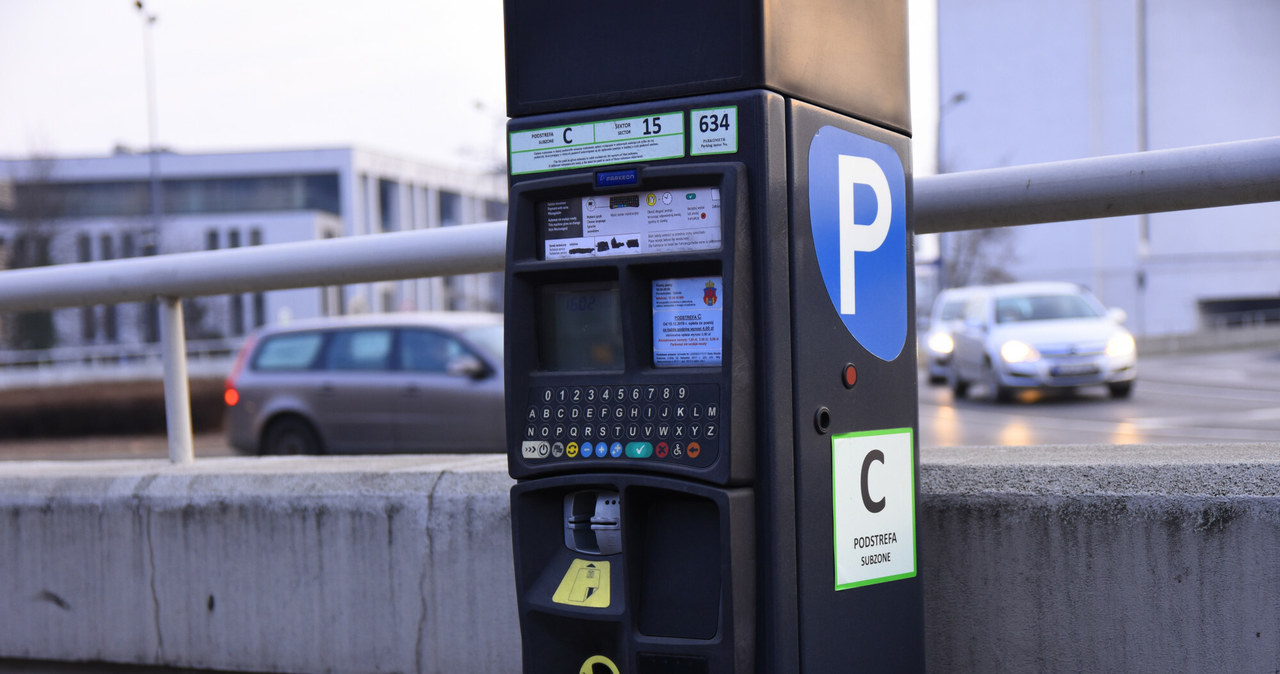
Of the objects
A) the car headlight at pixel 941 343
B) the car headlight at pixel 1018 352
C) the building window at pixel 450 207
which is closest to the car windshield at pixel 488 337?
the car headlight at pixel 1018 352

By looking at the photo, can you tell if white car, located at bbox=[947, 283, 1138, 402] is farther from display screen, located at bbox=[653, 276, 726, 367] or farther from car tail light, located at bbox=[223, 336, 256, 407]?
display screen, located at bbox=[653, 276, 726, 367]

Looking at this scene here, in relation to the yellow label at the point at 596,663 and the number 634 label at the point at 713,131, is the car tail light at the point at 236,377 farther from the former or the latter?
the number 634 label at the point at 713,131

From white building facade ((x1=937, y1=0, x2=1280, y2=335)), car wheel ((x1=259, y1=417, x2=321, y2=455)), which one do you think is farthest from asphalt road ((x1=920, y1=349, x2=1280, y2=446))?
white building facade ((x1=937, y1=0, x2=1280, y2=335))

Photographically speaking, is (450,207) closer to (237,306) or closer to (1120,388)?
(237,306)

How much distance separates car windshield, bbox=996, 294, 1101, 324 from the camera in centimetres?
1529

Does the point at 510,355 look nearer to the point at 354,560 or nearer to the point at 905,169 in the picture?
the point at 905,169

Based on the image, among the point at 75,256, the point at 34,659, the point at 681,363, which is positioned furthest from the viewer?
the point at 75,256

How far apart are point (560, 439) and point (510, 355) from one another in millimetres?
197

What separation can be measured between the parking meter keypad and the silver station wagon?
25.2 ft

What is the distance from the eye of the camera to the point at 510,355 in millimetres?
2221

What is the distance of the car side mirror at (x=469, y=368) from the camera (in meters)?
10.1

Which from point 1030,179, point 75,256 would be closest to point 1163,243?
point 75,256

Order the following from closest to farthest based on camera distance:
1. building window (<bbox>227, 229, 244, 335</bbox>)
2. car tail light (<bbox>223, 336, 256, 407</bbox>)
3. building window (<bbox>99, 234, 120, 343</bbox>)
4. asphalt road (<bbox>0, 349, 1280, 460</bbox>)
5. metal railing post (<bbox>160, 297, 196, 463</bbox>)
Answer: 1. metal railing post (<bbox>160, 297, 196, 463</bbox>)
2. car tail light (<bbox>223, 336, 256, 407</bbox>)
3. asphalt road (<bbox>0, 349, 1280, 460</bbox>)
4. building window (<bbox>99, 234, 120, 343</bbox>)
5. building window (<bbox>227, 229, 244, 335</bbox>)

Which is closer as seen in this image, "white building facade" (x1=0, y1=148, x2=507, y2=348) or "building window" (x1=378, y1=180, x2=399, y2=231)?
"white building facade" (x1=0, y1=148, x2=507, y2=348)
